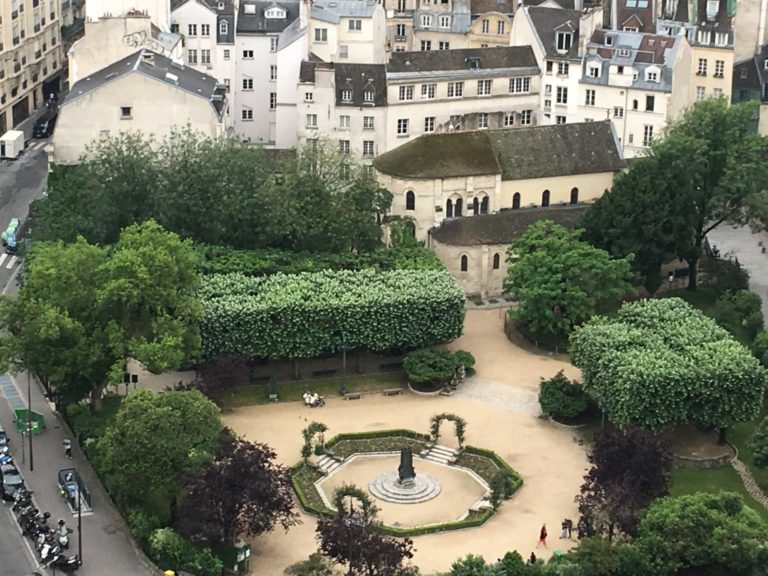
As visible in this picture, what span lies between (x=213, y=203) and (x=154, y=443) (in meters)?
32.5

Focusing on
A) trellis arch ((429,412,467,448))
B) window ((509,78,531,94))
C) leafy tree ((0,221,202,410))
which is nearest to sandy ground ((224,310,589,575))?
trellis arch ((429,412,467,448))

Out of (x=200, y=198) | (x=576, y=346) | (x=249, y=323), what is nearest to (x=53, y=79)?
(x=200, y=198)

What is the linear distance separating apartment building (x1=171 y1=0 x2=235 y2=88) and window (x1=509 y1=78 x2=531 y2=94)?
26.3 metres

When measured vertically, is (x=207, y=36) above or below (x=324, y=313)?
above

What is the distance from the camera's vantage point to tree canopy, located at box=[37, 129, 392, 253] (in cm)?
12506

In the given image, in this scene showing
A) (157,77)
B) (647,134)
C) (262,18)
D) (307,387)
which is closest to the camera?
(307,387)

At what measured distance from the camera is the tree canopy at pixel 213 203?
125 meters

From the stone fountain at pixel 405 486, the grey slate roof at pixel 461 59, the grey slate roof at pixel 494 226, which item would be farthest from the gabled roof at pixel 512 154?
the stone fountain at pixel 405 486

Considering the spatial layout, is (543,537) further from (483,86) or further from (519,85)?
(519,85)

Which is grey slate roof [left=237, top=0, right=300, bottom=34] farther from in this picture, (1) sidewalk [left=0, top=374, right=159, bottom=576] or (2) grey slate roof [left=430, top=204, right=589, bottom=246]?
(1) sidewalk [left=0, top=374, right=159, bottom=576]

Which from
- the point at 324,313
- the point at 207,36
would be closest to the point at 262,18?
the point at 207,36

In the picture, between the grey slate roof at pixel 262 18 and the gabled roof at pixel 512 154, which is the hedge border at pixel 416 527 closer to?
the gabled roof at pixel 512 154

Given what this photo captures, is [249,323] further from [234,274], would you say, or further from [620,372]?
[620,372]

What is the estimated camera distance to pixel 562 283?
122m
